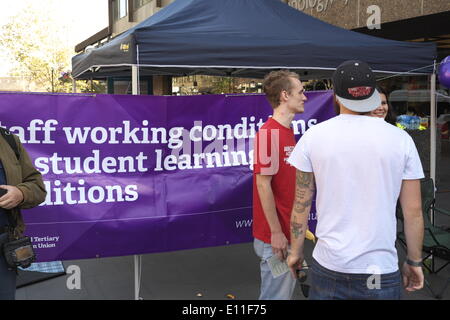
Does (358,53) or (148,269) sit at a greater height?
(358,53)

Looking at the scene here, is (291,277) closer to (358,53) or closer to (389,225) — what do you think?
(389,225)

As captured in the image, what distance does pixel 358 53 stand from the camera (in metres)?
4.92

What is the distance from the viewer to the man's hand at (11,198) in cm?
239

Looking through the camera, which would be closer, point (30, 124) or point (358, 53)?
point (30, 124)

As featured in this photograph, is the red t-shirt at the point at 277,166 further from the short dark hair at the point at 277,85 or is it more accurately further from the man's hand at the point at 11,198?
the man's hand at the point at 11,198

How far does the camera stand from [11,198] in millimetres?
2412

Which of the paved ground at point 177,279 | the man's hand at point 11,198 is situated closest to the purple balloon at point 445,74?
the paved ground at point 177,279

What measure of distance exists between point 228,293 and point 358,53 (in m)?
2.73

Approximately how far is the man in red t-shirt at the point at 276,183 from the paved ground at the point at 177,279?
1.61 m

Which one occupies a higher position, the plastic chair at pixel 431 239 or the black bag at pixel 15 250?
the black bag at pixel 15 250

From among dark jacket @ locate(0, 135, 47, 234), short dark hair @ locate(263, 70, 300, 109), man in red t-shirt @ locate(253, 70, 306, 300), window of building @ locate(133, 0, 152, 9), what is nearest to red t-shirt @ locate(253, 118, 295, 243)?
man in red t-shirt @ locate(253, 70, 306, 300)

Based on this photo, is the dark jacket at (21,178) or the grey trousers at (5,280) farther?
the dark jacket at (21,178)

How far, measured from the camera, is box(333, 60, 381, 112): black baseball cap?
6.95ft
